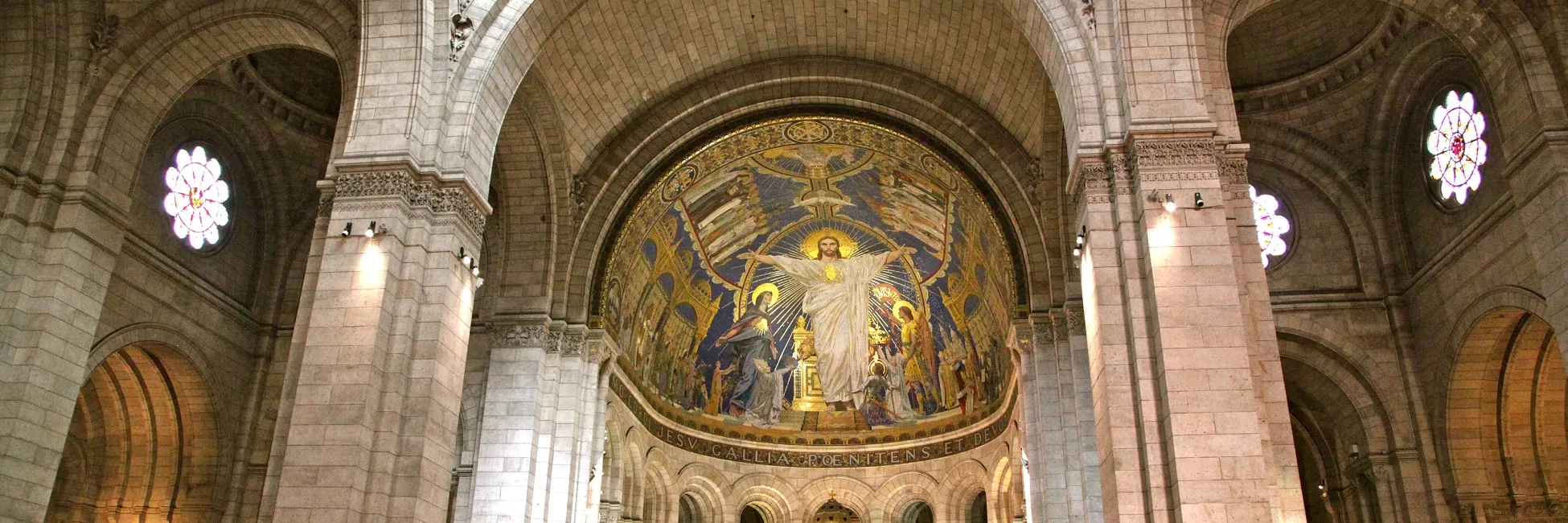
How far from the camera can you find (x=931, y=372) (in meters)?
27.8

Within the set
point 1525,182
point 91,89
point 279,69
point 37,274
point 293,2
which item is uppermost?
point 279,69

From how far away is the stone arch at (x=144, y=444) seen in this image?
727 inches

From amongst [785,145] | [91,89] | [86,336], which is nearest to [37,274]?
[86,336]

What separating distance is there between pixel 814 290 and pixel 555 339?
381 inches

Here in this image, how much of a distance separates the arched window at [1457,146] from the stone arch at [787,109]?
623 centimetres

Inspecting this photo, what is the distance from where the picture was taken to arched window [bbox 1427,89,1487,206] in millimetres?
Answer: 17328

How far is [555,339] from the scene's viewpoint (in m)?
19.9

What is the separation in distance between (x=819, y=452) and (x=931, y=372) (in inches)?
135

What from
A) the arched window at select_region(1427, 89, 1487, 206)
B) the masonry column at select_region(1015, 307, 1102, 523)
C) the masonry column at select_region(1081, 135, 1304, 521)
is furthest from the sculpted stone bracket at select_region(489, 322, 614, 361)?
the arched window at select_region(1427, 89, 1487, 206)

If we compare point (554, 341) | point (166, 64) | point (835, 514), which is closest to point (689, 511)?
point (835, 514)

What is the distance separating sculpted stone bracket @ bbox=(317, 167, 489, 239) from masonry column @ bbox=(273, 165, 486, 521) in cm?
1

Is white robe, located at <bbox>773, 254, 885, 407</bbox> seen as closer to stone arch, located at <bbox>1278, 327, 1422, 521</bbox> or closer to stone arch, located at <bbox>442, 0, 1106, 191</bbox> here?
stone arch, located at <bbox>1278, 327, 1422, 521</bbox>

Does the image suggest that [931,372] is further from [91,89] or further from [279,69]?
[91,89]

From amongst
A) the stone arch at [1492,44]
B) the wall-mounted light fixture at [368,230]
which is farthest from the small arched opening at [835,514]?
the wall-mounted light fixture at [368,230]
